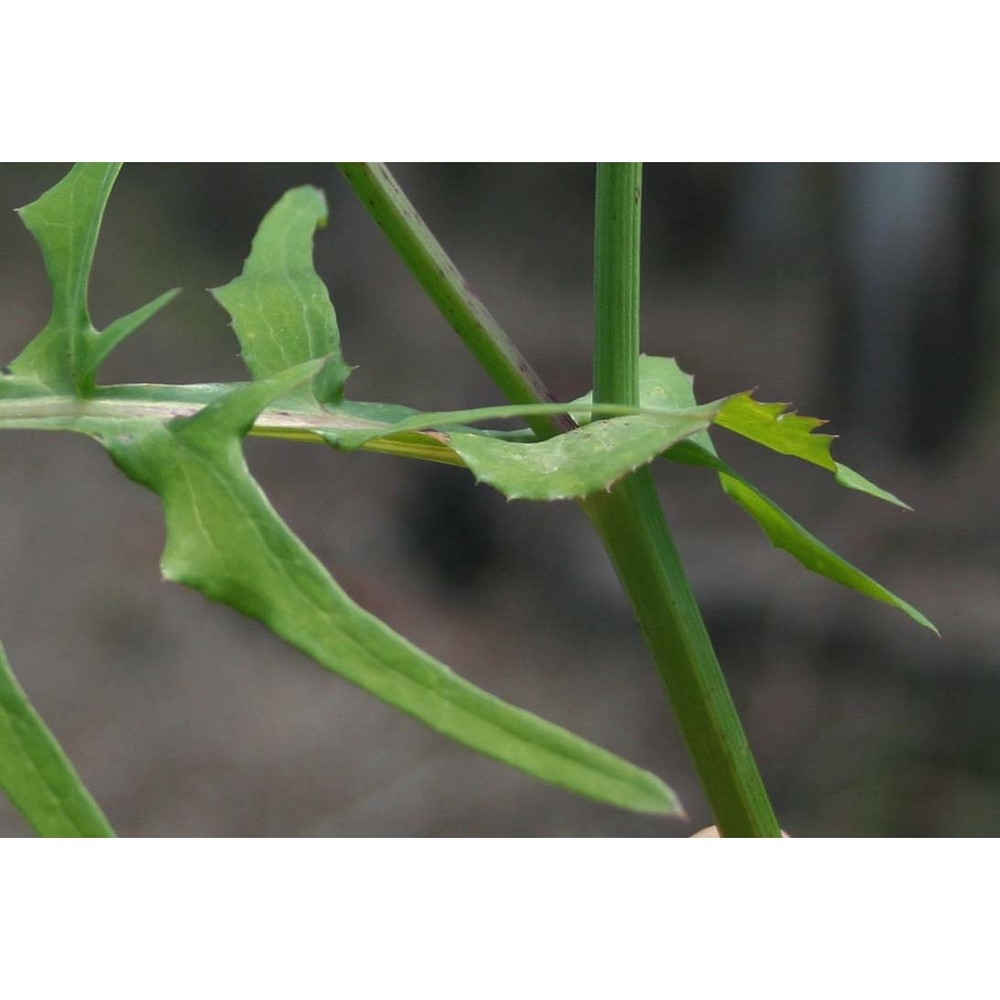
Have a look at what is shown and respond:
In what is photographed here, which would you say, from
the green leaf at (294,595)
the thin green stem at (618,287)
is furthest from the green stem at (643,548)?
the green leaf at (294,595)

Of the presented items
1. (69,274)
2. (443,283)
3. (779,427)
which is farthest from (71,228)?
(779,427)

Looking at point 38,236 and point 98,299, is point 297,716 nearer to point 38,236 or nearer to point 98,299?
point 98,299

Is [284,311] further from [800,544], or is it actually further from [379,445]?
[800,544]

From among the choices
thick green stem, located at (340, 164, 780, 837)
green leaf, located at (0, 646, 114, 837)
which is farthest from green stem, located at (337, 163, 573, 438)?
green leaf, located at (0, 646, 114, 837)

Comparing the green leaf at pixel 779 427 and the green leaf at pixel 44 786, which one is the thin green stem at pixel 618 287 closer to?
the green leaf at pixel 779 427

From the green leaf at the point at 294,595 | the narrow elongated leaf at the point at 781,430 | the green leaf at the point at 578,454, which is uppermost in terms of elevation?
the narrow elongated leaf at the point at 781,430

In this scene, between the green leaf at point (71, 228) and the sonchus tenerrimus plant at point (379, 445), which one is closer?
the sonchus tenerrimus plant at point (379, 445)
